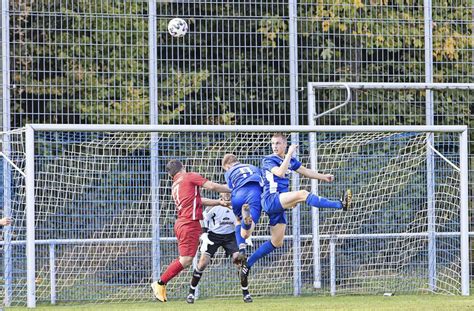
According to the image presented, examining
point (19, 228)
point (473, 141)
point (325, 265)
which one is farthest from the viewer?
point (473, 141)

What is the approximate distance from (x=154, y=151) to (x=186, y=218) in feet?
8.13

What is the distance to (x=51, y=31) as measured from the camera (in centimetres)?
1805

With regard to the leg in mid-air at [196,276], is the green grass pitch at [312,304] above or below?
below

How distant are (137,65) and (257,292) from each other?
3940 mm

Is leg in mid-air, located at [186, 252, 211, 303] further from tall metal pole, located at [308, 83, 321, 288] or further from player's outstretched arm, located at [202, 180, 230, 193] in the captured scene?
tall metal pole, located at [308, 83, 321, 288]

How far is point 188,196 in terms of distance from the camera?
15.5 metres

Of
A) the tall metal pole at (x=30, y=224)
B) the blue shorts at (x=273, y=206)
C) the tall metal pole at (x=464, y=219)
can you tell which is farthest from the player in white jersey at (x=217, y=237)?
the tall metal pole at (x=464, y=219)

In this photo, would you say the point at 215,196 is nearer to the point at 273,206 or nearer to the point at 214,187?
the point at 273,206

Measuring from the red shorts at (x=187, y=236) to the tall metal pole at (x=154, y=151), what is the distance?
1990 millimetres

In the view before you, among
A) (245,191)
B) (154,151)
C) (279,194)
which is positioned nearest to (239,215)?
(245,191)

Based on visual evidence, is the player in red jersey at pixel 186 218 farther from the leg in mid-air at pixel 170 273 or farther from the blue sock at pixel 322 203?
the blue sock at pixel 322 203

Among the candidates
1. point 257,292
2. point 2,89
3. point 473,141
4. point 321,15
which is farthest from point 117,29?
point 473,141

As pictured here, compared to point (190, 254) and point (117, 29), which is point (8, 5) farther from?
point (190, 254)

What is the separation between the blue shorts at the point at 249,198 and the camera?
15656 millimetres
